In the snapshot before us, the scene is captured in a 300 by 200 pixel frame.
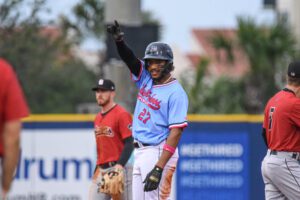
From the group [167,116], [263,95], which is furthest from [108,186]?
[263,95]

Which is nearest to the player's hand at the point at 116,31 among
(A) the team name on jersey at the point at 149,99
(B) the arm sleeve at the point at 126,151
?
(A) the team name on jersey at the point at 149,99

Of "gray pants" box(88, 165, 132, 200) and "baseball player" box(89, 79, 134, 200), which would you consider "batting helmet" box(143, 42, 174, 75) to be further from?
"gray pants" box(88, 165, 132, 200)

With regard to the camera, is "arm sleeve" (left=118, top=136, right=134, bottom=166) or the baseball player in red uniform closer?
the baseball player in red uniform

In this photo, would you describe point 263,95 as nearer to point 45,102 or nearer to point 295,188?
point 45,102

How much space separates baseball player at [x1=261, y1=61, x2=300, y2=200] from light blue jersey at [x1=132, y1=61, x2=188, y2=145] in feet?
4.45

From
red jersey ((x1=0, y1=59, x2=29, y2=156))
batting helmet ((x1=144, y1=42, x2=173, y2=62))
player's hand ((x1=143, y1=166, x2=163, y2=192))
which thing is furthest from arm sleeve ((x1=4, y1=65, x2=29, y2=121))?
batting helmet ((x1=144, y1=42, x2=173, y2=62))

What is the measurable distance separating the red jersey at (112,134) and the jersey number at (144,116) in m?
1.71

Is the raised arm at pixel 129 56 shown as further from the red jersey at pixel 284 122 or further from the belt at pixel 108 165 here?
the belt at pixel 108 165

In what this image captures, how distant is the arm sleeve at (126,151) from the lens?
10.9 meters

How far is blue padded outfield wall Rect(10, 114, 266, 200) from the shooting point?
15703 mm

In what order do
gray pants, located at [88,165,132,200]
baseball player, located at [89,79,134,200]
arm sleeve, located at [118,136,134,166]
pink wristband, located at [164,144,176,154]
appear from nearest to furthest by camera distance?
pink wristband, located at [164,144,176,154] < arm sleeve, located at [118,136,134,166] < baseball player, located at [89,79,134,200] < gray pants, located at [88,165,132,200]

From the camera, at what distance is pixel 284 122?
10250mm

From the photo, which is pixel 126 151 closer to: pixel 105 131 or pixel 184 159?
pixel 105 131

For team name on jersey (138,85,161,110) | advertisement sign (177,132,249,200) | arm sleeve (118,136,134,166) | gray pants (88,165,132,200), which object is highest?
team name on jersey (138,85,161,110)
